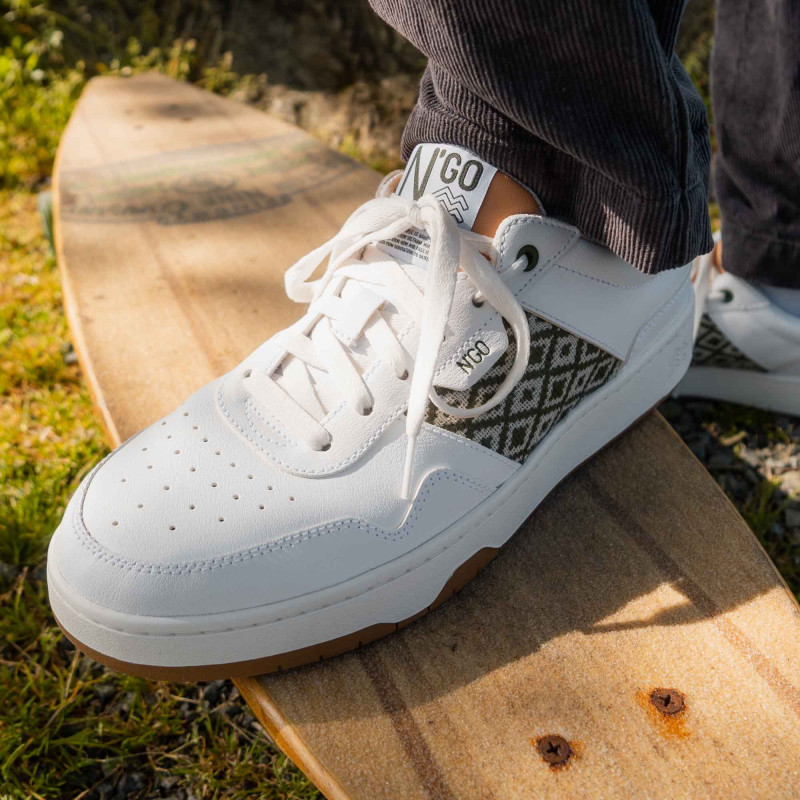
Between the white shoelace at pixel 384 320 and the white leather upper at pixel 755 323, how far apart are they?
73 centimetres

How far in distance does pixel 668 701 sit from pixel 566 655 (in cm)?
12

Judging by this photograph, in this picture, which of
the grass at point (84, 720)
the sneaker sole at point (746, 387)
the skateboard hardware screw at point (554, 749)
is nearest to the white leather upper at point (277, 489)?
the skateboard hardware screw at point (554, 749)

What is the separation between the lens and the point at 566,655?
0.91m

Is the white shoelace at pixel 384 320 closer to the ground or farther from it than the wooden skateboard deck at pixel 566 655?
farther from it

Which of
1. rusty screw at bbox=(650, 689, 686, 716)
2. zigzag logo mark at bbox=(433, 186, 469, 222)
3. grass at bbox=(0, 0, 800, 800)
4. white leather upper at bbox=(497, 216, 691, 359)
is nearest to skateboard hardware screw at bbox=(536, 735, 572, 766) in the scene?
rusty screw at bbox=(650, 689, 686, 716)

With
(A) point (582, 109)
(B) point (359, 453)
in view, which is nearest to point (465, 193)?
(A) point (582, 109)

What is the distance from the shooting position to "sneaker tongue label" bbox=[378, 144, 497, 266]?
34.5 inches

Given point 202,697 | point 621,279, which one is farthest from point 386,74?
point 202,697

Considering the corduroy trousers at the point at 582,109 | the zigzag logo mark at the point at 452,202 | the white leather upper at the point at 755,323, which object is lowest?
the white leather upper at the point at 755,323

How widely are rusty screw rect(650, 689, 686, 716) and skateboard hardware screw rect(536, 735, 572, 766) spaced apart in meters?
0.12

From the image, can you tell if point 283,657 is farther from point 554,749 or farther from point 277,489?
point 554,749

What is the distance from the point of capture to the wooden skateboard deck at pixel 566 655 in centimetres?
80

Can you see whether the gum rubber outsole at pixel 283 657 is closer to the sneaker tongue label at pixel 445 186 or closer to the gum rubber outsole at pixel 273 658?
the gum rubber outsole at pixel 273 658

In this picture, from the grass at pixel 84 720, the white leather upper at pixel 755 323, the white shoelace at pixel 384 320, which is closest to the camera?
the white shoelace at pixel 384 320
